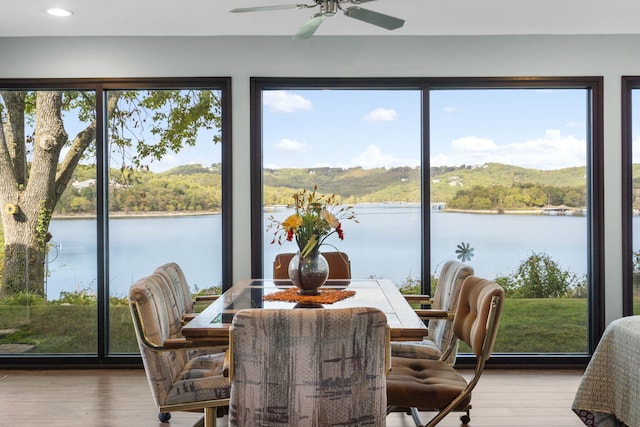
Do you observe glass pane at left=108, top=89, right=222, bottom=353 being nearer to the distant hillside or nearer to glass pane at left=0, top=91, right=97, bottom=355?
glass pane at left=0, top=91, right=97, bottom=355

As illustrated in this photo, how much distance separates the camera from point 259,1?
12.2 feet

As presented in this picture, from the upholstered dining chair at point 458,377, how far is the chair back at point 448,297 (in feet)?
0.67

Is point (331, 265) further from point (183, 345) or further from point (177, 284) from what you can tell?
point (183, 345)

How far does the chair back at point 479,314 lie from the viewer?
2.41 metres

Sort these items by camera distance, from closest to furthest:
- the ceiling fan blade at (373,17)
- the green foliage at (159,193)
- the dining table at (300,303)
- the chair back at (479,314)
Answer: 1. the dining table at (300,303)
2. the chair back at (479,314)
3. the ceiling fan blade at (373,17)
4. the green foliage at (159,193)

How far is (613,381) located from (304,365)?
75.6 inches

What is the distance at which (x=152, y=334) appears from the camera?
2.51 metres

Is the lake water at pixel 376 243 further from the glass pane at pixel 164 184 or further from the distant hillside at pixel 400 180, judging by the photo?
the distant hillside at pixel 400 180

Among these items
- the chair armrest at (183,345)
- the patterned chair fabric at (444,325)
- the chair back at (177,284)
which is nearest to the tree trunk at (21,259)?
the chair back at (177,284)

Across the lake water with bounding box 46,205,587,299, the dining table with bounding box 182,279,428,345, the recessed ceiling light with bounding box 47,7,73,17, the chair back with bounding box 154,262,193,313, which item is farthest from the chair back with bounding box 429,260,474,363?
the recessed ceiling light with bounding box 47,7,73,17

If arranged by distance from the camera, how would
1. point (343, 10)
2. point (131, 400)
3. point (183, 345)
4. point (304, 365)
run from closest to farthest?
point (304, 365) → point (183, 345) → point (343, 10) → point (131, 400)

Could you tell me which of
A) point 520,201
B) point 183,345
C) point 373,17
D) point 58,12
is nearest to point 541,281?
point 520,201

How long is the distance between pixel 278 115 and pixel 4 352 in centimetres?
278

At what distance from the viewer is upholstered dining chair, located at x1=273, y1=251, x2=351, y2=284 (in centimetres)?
381
